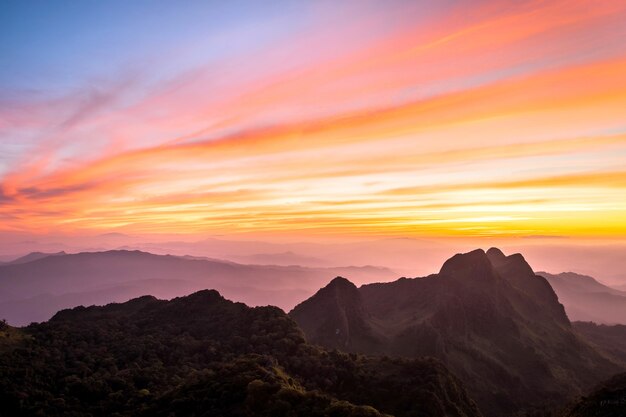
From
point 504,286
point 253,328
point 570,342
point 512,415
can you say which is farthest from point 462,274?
point 253,328

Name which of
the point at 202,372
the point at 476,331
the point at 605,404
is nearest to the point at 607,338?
the point at 476,331

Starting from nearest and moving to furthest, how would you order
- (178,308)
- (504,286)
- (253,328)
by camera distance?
1. (253,328)
2. (178,308)
3. (504,286)

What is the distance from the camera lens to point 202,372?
64438 mm

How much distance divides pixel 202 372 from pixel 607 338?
187m

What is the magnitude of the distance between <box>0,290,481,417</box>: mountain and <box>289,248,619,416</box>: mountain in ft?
155

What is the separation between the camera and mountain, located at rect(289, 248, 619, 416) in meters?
119

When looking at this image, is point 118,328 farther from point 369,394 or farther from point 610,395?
point 610,395

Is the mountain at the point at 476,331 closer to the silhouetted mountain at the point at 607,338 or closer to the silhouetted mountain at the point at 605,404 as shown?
the silhouetted mountain at the point at 607,338

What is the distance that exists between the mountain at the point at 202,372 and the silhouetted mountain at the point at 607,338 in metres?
116

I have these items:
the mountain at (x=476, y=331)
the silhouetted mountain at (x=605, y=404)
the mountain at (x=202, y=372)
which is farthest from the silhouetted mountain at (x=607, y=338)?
the mountain at (x=202, y=372)

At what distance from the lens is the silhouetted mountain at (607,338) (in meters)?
154

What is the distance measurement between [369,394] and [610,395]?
1402 inches

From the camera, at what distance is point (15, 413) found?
50.2 meters

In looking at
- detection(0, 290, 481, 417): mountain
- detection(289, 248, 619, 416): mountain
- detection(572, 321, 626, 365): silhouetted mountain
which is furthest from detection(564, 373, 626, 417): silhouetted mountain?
detection(572, 321, 626, 365): silhouetted mountain
